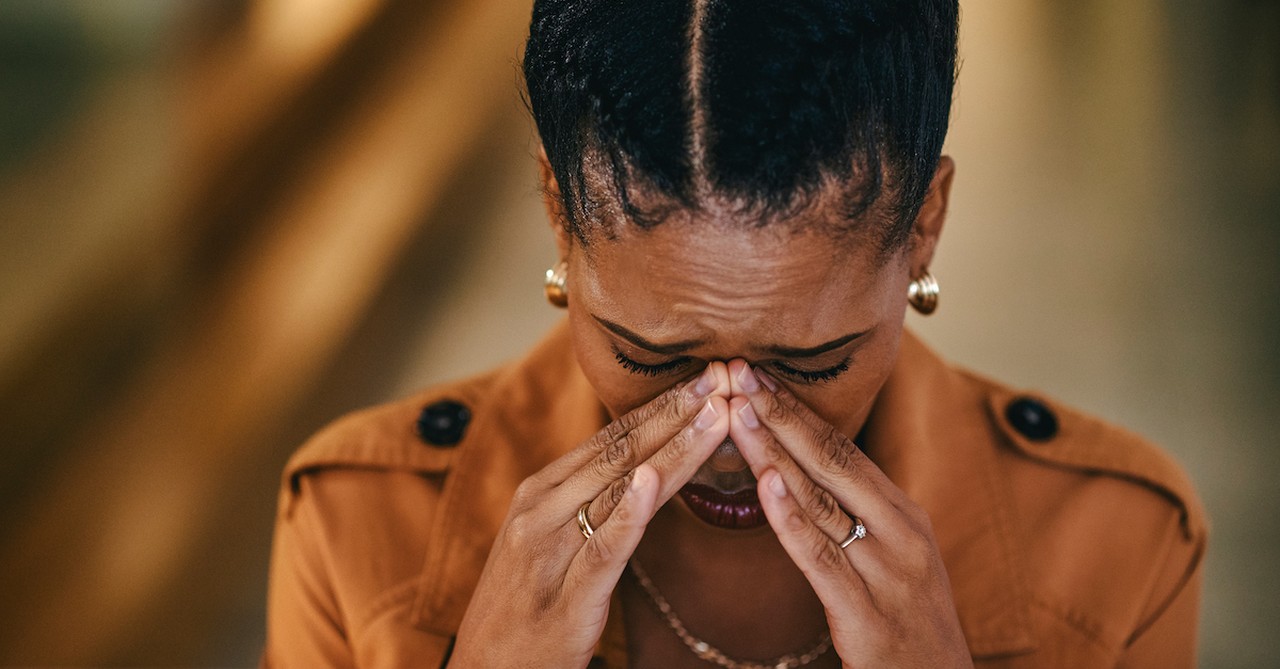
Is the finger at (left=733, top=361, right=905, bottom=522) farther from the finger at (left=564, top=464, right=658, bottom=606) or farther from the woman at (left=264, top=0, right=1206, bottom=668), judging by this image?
the finger at (left=564, top=464, right=658, bottom=606)

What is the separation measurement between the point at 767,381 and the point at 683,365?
0.08m

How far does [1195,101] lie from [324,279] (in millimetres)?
1597

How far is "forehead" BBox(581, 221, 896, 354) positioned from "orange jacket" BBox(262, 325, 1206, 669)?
351 mm

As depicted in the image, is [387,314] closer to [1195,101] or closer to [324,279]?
[324,279]

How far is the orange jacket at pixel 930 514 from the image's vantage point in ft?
4.09

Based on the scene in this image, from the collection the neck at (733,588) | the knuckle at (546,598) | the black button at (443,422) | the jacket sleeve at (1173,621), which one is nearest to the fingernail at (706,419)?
the knuckle at (546,598)

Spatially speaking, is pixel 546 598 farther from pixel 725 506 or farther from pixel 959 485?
pixel 959 485

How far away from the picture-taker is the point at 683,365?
103 centimetres

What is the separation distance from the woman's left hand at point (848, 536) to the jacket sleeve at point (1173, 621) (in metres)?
0.38

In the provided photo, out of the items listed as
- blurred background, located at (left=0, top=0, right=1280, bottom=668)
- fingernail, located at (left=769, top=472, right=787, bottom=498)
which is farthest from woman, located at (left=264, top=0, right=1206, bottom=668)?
blurred background, located at (left=0, top=0, right=1280, bottom=668)

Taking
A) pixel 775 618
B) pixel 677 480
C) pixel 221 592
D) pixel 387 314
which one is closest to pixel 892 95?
pixel 677 480

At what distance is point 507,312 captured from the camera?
2.20 meters

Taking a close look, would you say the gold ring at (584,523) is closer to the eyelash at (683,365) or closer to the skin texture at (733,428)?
the skin texture at (733,428)

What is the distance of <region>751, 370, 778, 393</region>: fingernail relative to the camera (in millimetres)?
1001
